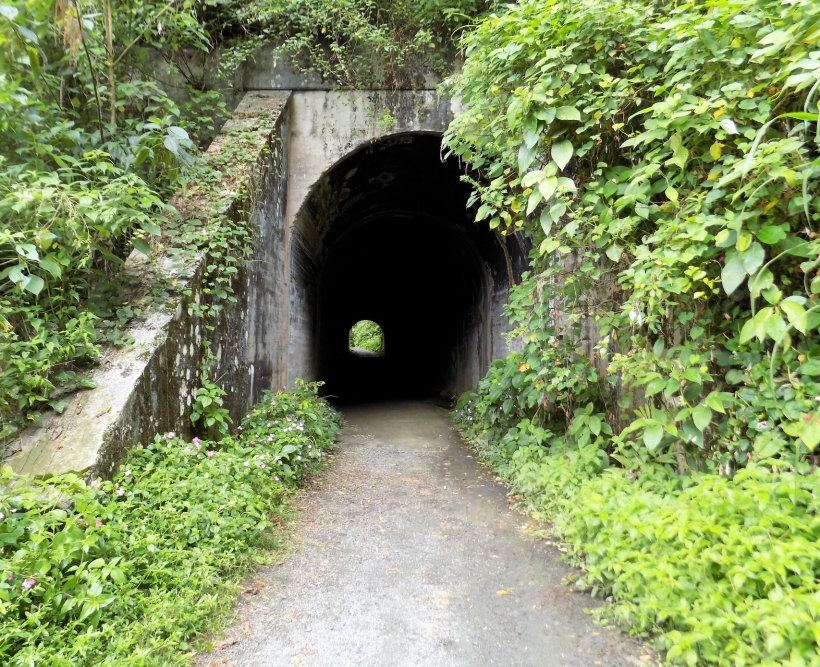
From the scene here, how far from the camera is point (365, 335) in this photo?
32938 mm

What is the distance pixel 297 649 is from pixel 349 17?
680 cm

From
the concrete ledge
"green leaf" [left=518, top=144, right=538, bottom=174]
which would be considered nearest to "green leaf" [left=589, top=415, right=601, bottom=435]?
"green leaf" [left=518, top=144, right=538, bottom=174]

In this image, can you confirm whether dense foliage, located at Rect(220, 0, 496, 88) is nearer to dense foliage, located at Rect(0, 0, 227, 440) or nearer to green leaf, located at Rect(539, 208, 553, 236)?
dense foliage, located at Rect(0, 0, 227, 440)

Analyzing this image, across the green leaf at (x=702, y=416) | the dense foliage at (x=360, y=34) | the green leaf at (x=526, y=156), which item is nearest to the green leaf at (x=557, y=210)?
the green leaf at (x=526, y=156)

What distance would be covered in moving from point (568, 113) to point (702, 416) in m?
2.22

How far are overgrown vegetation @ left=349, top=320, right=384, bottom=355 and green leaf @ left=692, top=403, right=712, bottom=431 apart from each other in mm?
27469

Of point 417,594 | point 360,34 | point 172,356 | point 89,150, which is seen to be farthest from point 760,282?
point 360,34

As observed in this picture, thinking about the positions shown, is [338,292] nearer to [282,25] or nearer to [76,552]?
[282,25]

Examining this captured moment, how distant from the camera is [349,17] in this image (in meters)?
5.64

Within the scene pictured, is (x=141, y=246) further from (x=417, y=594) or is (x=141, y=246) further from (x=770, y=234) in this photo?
(x=770, y=234)

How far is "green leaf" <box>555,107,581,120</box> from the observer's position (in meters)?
A: 2.99

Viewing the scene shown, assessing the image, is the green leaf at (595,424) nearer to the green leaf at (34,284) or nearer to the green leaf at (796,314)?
the green leaf at (796,314)

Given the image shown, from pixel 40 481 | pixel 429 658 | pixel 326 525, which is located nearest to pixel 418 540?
pixel 326 525

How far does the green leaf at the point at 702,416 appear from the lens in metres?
2.43
